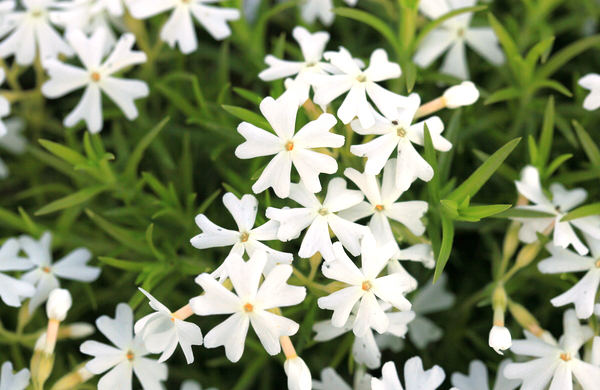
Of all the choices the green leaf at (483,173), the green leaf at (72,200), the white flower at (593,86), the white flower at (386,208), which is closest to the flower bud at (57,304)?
the green leaf at (72,200)

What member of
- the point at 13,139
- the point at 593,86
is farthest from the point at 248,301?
the point at 13,139

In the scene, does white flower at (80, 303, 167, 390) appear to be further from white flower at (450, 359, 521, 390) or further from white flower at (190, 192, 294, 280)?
white flower at (450, 359, 521, 390)

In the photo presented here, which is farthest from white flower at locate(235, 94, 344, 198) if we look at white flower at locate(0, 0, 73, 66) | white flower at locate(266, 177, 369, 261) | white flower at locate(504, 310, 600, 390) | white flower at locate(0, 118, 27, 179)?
white flower at locate(0, 118, 27, 179)

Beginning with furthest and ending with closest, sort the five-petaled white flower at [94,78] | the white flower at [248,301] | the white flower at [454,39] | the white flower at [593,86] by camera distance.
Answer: the white flower at [454,39], the five-petaled white flower at [94,78], the white flower at [593,86], the white flower at [248,301]

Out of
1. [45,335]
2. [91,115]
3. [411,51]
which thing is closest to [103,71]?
[91,115]

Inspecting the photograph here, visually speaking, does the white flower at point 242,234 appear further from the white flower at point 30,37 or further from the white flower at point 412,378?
the white flower at point 30,37
